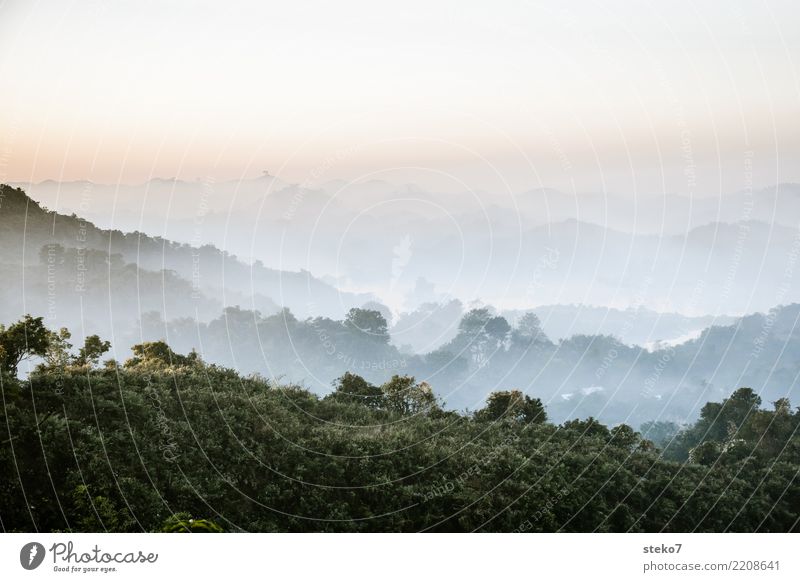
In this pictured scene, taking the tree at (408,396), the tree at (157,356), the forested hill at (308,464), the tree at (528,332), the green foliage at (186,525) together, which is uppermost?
the tree at (528,332)

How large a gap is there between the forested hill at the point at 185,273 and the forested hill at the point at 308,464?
3560 mm

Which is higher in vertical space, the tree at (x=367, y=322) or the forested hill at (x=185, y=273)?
the forested hill at (x=185, y=273)

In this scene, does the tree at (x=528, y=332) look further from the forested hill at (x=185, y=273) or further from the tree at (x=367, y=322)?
the forested hill at (x=185, y=273)

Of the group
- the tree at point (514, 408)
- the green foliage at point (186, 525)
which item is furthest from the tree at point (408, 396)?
the green foliage at point (186, 525)

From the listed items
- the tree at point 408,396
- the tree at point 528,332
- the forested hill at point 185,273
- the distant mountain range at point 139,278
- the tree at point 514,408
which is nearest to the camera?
the tree at point 514,408

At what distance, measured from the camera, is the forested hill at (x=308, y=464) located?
1452 centimetres

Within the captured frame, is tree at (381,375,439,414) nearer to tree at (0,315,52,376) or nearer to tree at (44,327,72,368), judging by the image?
tree at (44,327,72,368)

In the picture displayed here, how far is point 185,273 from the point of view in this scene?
2311cm

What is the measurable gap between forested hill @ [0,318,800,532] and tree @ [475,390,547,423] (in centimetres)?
34

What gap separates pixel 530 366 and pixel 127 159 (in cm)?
1106
